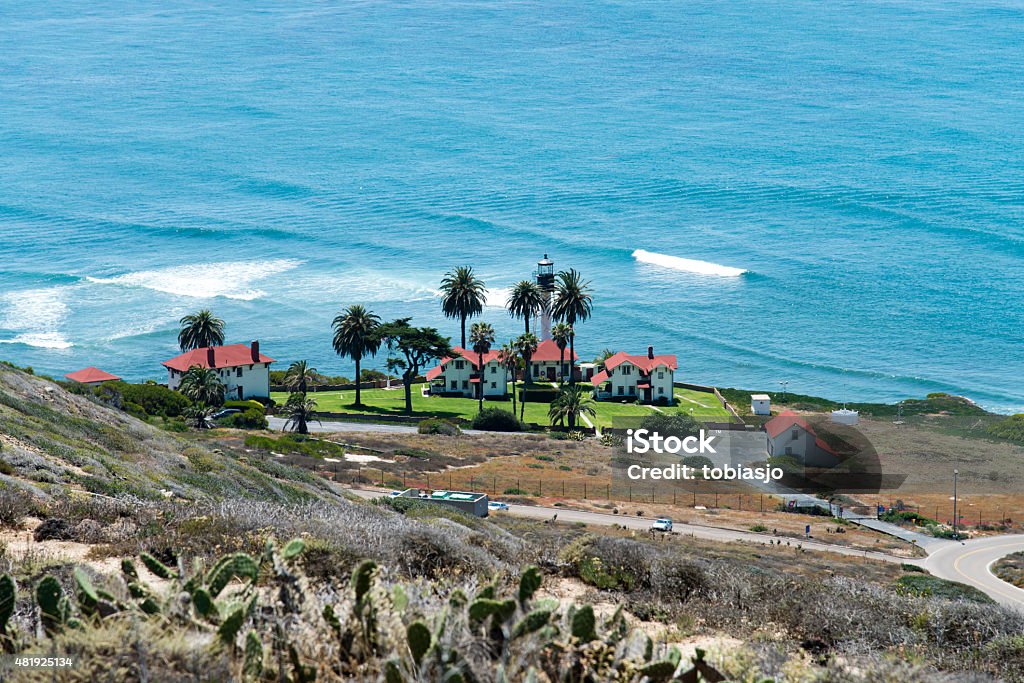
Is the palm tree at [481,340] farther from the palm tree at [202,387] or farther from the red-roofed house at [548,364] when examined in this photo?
the palm tree at [202,387]

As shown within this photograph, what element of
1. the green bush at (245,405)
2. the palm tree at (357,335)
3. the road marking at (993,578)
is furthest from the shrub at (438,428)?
the road marking at (993,578)

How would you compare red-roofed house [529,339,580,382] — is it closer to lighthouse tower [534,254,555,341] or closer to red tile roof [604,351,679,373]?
red tile roof [604,351,679,373]

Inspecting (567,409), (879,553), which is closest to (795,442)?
(567,409)

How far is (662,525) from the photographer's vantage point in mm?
39844

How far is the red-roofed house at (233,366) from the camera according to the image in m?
82.6

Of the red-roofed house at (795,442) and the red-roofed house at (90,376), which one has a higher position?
the red-roofed house at (90,376)

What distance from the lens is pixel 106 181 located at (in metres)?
166

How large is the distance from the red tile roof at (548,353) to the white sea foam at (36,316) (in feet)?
142

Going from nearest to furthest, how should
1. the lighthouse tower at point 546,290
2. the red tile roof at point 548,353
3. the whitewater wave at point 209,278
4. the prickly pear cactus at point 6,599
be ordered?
the prickly pear cactus at point 6,599 < the red tile roof at point 548,353 < the lighthouse tower at point 546,290 < the whitewater wave at point 209,278

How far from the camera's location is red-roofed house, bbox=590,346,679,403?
87.3 m

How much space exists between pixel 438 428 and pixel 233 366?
66.3 feet

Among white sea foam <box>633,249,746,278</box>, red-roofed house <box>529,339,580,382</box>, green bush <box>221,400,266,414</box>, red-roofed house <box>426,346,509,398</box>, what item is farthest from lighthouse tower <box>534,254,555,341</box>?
green bush <box>221,400,266,414</box>

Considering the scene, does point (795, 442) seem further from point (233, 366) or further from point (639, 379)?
point (233, 366)

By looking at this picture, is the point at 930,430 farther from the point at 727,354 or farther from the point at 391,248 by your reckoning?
the point at 391,248
